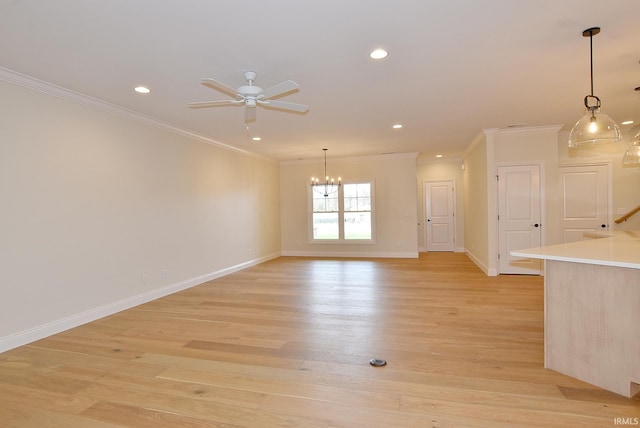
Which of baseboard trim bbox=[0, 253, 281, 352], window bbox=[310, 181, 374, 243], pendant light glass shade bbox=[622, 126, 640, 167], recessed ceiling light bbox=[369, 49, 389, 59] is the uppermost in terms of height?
recessed ceiling light bbox=[369, 49, 389, 59]

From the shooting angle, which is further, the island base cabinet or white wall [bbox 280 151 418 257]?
white wall [bbox 280 151 418 257]

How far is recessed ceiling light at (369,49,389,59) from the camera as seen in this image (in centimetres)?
290

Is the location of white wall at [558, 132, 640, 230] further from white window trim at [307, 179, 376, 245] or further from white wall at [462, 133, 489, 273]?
white window trim at [307, 179, 376, 245]

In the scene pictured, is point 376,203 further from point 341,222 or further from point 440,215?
point 440,215

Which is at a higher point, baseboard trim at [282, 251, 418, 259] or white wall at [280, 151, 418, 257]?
white wall at [280, 151, 418, 257]

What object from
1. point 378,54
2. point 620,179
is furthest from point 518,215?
point 378,54

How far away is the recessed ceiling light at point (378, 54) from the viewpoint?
2.90 metres

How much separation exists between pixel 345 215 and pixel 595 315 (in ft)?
22.2

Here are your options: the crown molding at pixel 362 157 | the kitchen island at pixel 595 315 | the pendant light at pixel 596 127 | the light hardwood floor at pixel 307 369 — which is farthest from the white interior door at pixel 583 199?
the kitchen island at pixel 595 315

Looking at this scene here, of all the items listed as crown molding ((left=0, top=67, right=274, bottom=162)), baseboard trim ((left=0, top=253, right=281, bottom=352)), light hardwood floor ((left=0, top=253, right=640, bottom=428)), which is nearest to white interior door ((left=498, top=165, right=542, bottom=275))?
light hardwood floor ((left=0, top=253, right=640, bottom=428))

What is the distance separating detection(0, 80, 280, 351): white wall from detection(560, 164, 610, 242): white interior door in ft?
22.0

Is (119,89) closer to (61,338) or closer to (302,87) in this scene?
(302,87)

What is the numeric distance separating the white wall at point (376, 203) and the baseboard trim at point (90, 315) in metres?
3.31

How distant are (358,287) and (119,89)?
169 inches
